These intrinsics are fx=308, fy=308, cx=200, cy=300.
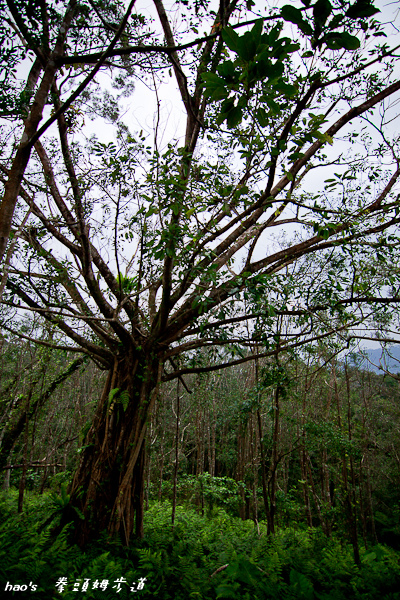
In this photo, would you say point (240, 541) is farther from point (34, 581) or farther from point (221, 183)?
point (221, 183)

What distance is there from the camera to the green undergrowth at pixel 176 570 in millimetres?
2723

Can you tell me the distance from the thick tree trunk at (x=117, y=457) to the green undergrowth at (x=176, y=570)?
0.69 feet

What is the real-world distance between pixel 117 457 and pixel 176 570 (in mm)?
1333

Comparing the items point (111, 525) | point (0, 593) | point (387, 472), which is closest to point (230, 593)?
point (111, 525)

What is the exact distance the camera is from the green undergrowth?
2.72 m

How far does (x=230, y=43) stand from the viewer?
108 centimetres

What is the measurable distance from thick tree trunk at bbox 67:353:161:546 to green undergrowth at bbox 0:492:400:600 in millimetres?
209

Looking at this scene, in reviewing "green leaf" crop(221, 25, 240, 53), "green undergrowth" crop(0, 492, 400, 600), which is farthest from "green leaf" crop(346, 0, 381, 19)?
"green undergrowth" crop(0, 492, 400, 600)

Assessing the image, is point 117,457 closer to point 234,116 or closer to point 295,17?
point 234,116

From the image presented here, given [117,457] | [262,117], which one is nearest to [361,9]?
[262,117]

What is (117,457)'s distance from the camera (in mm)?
3783

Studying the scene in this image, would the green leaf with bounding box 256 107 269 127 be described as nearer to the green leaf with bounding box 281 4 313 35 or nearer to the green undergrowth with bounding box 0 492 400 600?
the green leaf with bounding box 281 4 313 35

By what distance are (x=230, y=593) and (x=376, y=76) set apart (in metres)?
5.43

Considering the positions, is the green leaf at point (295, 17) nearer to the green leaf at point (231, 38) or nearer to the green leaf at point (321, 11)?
the green leaf at point (321, 11)
